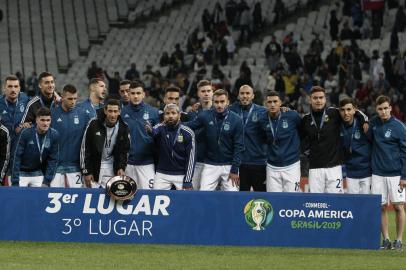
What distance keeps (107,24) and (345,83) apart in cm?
1503

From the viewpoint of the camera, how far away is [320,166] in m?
18.8

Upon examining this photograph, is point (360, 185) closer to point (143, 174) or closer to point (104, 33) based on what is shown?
point (143, 174)

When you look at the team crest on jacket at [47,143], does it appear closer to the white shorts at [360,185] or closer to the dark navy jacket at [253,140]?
the dark navy jacket at [253,140]

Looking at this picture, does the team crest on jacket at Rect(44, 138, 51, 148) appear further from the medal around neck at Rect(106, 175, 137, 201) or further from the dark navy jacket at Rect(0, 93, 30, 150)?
the medal around neck at Rect(106, 175, 137, 201)

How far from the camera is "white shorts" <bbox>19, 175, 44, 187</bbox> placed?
18734 mm

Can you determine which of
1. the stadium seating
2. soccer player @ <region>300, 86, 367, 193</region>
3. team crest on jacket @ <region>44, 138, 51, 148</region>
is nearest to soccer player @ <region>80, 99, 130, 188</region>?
team crest on jacket @ <region>44, 138, 51, 148</region>

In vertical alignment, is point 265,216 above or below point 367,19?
below

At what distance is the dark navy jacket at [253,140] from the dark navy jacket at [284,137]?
324 mm

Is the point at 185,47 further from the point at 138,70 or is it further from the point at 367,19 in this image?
the point at 367,19

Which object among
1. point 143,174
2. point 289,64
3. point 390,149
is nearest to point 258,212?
point 390,149

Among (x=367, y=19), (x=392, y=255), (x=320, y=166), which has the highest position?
(x=367, y=19)

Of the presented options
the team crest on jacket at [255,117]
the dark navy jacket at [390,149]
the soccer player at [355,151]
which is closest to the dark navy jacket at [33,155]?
the team crest on jacket at [255,117]

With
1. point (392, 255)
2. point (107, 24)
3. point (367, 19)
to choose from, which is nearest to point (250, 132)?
point (392, 255)

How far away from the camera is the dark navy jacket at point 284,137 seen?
1908 centimetres
